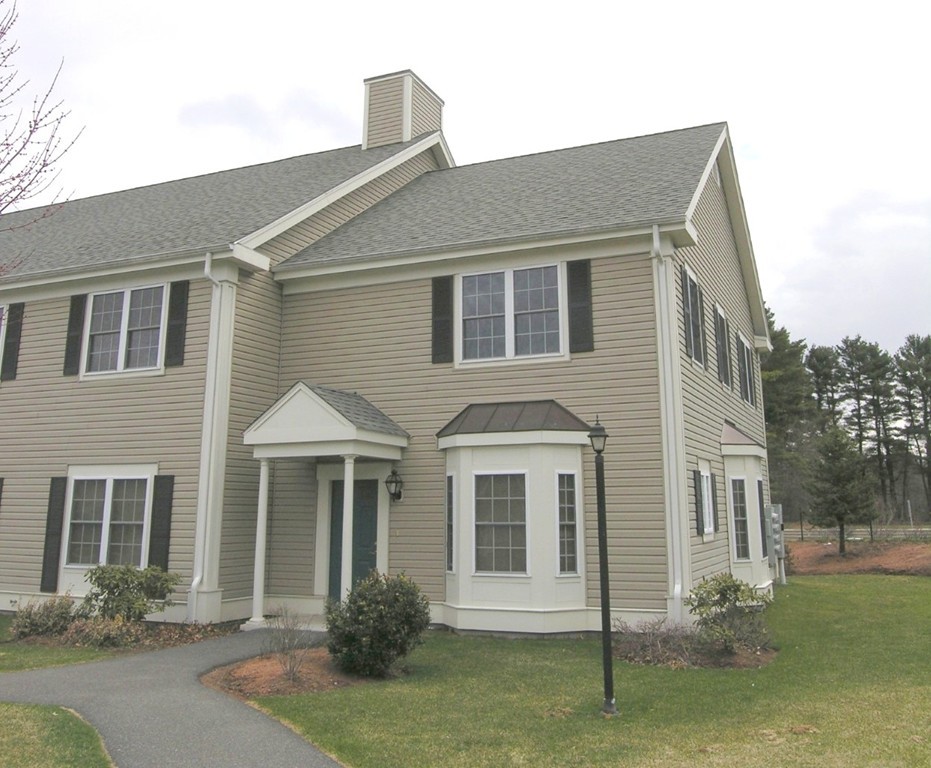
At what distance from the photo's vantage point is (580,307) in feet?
38.5

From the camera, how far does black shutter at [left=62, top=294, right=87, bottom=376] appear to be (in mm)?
13859

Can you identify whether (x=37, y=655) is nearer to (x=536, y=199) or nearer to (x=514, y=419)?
(x=514, y=419)

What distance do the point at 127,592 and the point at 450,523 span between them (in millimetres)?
4901

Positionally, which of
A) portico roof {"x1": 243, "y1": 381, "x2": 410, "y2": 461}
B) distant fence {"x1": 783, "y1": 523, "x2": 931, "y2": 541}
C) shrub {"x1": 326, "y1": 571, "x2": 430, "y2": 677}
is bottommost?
shrub {"x1": 326, "y1": 571, "x2": 430, "y2": 677}

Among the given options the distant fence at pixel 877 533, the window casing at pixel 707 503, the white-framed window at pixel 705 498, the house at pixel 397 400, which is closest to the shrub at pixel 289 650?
the house at pixel 397 400

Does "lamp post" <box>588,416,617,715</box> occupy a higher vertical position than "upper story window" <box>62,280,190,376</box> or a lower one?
lower

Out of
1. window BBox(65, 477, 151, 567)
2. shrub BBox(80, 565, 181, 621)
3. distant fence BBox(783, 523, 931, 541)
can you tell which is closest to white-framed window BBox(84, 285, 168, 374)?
window BBox(65, 477, 151, 567)

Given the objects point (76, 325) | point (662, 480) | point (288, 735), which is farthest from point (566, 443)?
point (76, 325)

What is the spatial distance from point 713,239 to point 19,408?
13666 millimetres

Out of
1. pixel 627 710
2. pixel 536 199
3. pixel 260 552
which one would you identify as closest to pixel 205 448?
pixel 260 552

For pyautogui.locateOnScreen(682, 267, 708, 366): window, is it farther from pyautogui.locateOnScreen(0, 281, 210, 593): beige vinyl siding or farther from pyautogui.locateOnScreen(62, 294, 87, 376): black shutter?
pyautogui.locateOnScreen(62, 294, 87, 376): black shutter

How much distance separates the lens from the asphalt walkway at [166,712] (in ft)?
19.1

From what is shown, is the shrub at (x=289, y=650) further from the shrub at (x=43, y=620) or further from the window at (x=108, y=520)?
the window at (x=108, y=520)

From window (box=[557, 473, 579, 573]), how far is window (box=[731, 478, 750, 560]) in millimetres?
4401
